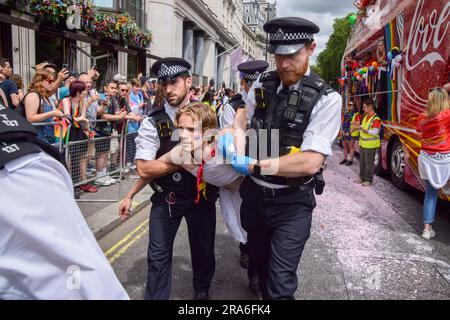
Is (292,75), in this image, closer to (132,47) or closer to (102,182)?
(102,182)

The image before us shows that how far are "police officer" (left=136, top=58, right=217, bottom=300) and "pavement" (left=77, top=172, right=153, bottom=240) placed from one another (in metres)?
2.02

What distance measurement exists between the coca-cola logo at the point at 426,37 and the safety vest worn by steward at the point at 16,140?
19.4 ft

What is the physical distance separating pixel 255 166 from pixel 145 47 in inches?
707

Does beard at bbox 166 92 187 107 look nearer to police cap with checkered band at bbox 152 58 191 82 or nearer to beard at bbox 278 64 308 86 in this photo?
police cap with checkered band at bbox 152 58 191 82

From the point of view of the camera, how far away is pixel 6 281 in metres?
0.98

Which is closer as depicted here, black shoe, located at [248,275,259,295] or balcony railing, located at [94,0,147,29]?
black shoe, located at [248,275,259,295]

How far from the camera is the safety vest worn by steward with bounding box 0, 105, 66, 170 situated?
959 millimetres

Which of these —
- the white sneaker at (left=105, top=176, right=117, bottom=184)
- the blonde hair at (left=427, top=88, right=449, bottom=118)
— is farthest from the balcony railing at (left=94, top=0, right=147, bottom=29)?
the blonde hair at (left=427, top=88, right=449, bottom=118)

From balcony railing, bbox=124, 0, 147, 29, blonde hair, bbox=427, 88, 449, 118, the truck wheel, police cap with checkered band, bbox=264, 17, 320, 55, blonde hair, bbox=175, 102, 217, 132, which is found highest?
balcony railing, bbox=124, 0, 147, 29

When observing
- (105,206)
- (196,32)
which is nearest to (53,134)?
(105,206)

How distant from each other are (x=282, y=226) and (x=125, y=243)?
2.70 meters

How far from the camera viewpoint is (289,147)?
244 centimetres

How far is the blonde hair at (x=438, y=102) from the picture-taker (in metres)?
4.89
